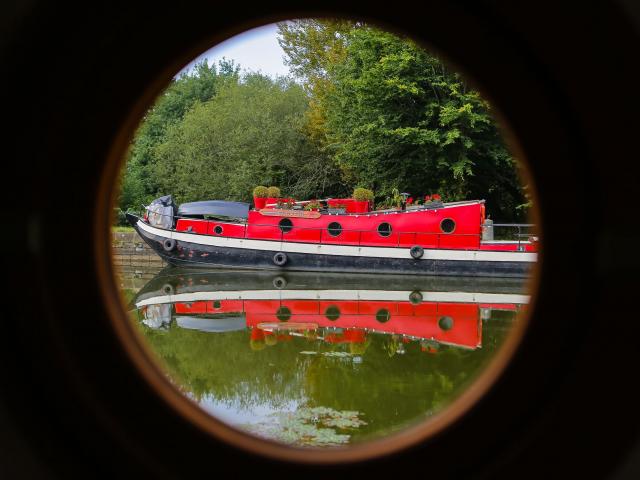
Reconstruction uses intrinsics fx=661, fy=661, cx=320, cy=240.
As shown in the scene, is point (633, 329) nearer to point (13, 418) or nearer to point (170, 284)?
point (13, 418)

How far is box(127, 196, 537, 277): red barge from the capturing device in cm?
1454

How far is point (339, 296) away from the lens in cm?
1169

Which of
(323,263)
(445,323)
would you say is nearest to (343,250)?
(323,263)

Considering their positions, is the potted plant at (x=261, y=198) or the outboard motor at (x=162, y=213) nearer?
the potted plant at (x=261, y=198)

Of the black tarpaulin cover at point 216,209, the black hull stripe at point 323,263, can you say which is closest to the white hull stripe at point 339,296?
the black hull stripe at point 323,263

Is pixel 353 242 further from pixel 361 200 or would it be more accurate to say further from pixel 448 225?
pixel 448 225

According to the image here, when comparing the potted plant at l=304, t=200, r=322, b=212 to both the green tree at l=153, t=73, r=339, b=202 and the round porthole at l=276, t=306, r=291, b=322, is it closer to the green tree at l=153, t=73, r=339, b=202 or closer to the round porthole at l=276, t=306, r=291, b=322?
the round porthole at l=276, t=306, r=291, b=322

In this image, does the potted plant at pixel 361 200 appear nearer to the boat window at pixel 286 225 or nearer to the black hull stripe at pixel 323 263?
the black hull stripe at pixel 323 263

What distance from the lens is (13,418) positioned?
4.13 ft

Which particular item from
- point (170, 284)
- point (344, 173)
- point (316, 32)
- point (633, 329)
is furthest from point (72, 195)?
point (316, 32)

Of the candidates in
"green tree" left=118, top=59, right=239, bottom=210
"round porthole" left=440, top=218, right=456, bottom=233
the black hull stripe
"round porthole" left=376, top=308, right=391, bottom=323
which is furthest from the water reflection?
"green tree" left=118, top=59, right=239, bottom=210

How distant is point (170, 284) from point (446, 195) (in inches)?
354

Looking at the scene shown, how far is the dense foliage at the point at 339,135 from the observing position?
18.0 m

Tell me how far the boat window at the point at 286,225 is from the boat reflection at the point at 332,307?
1238 millimetres
